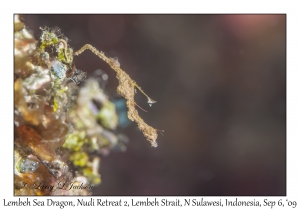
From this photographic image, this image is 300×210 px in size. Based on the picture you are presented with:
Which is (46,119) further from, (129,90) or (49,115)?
(129,90)

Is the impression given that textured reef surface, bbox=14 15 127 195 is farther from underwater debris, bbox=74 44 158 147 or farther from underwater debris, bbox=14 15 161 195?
underwater debris, bbox=74 44 158 147

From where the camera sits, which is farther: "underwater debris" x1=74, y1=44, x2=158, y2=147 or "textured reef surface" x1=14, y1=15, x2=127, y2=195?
"underwater debris" x1=74, y1=44, x2=158, y2=147

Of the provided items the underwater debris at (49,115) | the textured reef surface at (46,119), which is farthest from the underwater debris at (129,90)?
the textured reef surface at (46,119)

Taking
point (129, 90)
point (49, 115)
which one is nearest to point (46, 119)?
point (49, 115)

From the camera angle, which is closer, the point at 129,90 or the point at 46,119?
the point at 46,119

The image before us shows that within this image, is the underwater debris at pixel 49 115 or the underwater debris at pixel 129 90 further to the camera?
the underwater debris at pixel 129 90

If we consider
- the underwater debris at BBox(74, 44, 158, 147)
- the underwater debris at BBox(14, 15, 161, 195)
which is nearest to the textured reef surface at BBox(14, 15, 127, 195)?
the underwater debris at BBox(14, 15, 161, 195)

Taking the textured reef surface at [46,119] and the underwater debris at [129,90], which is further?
the underwater debris at [129,90]

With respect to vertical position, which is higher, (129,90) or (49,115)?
(129,90)

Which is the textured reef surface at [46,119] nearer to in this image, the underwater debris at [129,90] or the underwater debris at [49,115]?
the underwater debris at [49,115]

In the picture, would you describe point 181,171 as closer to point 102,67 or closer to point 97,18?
point 102,67
